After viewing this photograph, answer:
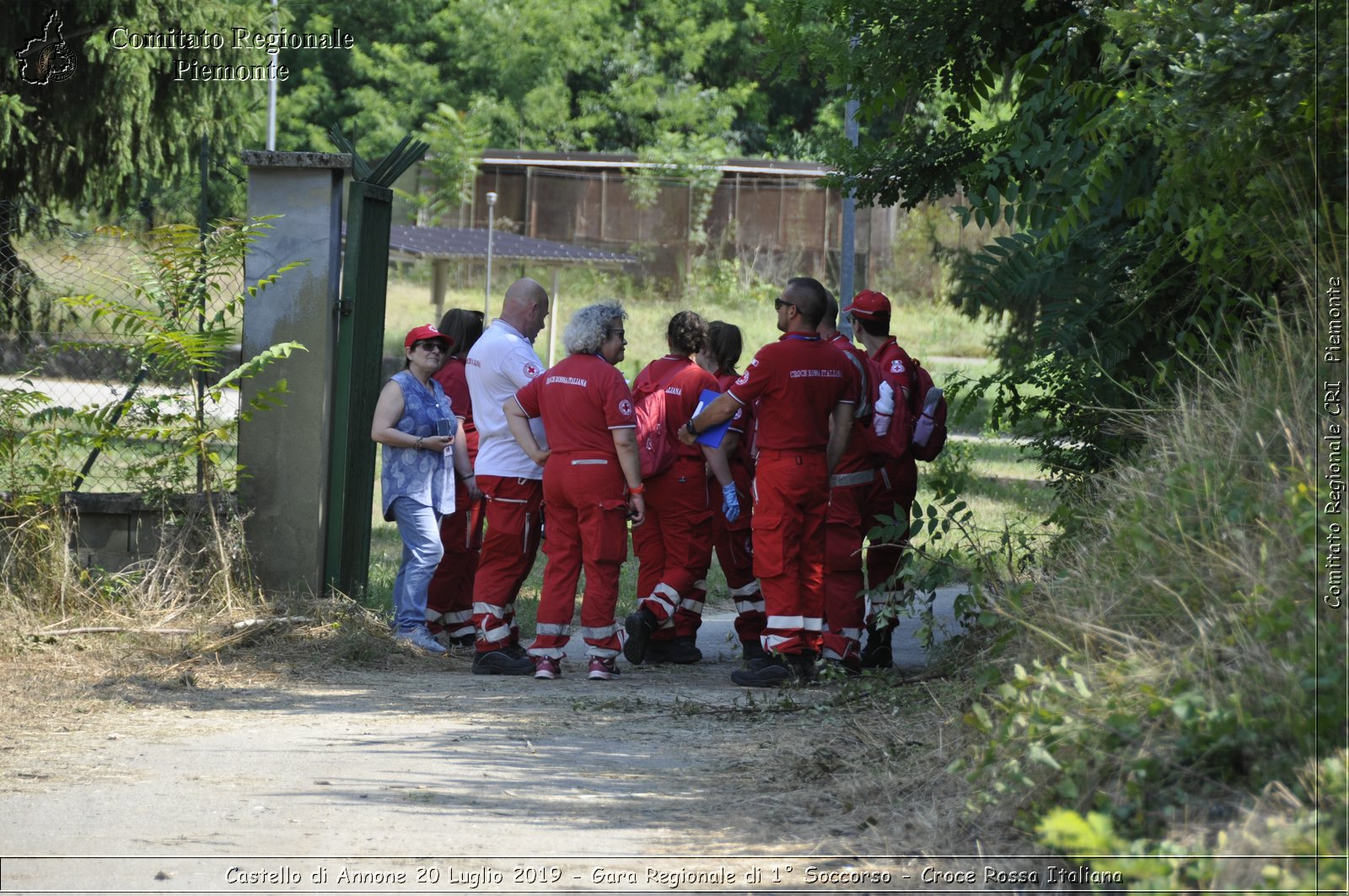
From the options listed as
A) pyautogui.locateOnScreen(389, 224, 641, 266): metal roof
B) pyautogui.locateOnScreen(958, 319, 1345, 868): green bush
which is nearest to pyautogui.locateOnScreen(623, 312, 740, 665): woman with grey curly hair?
pyautogui.locateOnScreen(958, 319, 1345, 868): green bush

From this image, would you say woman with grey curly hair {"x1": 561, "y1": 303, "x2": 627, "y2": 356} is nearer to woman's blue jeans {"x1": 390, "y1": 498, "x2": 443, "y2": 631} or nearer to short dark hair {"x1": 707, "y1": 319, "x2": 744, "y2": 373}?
short dark hair {"x1": 707, "y1": 319, "x2": 744, "y2": 373}

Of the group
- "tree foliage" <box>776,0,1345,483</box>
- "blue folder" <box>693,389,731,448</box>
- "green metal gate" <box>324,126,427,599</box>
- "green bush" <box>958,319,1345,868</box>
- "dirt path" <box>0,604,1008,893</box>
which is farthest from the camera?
"green metal gate" <box>324,126,427,599</box>

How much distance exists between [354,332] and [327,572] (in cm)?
144

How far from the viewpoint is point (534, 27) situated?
140ft

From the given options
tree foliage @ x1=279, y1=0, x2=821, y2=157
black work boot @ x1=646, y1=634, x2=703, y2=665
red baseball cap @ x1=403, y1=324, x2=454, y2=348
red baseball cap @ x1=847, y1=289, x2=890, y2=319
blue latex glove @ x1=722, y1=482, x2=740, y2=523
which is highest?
tree foliage @ x1=279, y1=0, x2=821, y2=157

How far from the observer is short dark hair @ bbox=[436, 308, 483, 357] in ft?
28.0

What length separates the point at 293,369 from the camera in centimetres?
818

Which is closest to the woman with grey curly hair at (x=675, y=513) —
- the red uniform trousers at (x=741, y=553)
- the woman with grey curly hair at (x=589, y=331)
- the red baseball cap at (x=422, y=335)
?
the red uniform trousers at (x=741, y=553)

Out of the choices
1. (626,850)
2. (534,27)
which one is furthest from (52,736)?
(534,27)

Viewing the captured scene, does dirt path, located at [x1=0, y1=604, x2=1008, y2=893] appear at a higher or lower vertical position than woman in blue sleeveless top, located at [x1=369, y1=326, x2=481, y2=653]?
lower

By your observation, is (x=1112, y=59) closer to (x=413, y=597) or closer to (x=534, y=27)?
(x=413, y=597)

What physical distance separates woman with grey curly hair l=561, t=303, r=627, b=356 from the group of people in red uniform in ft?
0.04

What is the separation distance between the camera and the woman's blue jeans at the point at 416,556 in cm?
796

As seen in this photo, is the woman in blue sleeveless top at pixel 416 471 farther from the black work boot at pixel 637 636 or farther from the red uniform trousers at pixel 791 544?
the red uniform trousers at pixel 791 544
